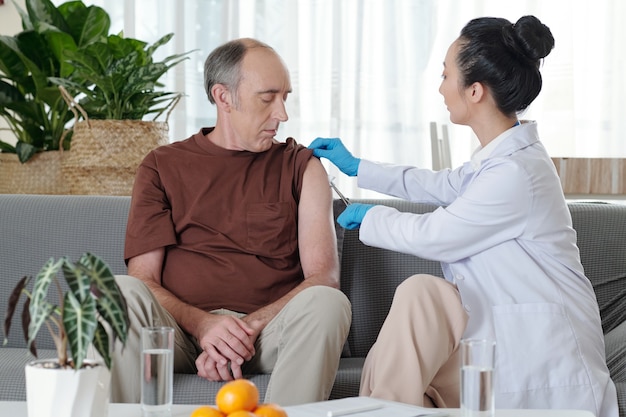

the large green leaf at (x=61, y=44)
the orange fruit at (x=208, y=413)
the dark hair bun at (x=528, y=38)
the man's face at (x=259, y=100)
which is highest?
the large green leaf at (x=61, y=44)

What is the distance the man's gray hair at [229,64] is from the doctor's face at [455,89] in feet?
1.76

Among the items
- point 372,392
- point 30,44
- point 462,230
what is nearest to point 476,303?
point 462,230

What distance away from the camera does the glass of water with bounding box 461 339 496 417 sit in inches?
46.4

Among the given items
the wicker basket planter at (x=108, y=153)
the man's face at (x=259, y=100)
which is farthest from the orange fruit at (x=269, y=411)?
the wicker basket planter at (x=108, y=153)

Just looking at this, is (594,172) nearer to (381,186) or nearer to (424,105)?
(381,186)

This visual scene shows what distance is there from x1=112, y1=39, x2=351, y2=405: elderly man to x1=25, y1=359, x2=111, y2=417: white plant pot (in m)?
0.75

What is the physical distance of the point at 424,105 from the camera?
13.1 ft

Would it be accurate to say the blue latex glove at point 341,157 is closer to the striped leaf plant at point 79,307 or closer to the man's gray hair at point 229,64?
the man's gray hair at point 229,64

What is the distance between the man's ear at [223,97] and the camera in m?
2.30

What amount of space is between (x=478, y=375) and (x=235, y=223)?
1117mm

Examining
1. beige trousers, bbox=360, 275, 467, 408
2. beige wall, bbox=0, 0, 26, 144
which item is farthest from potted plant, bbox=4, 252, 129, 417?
beige wall, bbox=0, 0, 26, 144

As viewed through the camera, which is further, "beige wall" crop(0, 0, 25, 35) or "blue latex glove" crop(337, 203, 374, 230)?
"beige wall" crop(0, 0, 25, 35)

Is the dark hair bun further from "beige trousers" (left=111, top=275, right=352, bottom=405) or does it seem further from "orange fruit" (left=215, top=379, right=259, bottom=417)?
"orange fruit" (left=215, top=379, right=259, bottom=417)

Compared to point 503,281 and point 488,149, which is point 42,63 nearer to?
point 488,149
